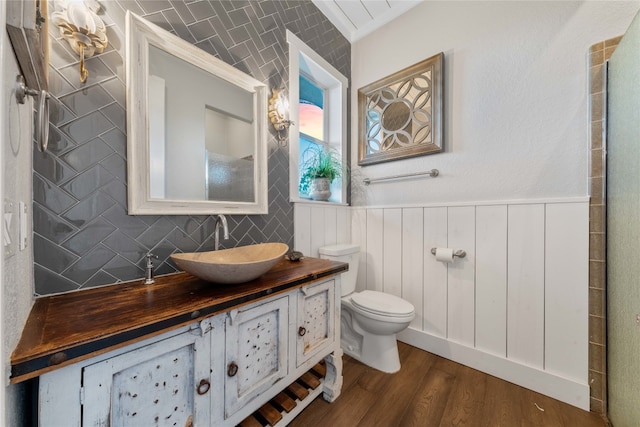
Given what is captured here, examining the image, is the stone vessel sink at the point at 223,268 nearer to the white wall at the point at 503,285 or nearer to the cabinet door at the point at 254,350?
the cabinet door at the point at 254,350

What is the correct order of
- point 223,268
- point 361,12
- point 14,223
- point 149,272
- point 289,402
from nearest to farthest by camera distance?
point 14,223, point 223,268, point 149,272, point 289,402, point 361,12

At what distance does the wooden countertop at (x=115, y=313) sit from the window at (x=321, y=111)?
1113 millimetres

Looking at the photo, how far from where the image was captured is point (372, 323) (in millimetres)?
1594

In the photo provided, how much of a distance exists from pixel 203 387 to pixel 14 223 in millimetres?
682

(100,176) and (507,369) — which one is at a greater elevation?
(100,176)

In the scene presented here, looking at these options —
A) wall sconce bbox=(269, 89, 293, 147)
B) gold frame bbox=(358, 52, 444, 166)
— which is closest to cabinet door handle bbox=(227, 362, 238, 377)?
wall sconce bbox=(269, 89, 293, 147)

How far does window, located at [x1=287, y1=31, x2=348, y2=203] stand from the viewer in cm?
206

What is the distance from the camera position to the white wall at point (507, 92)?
137 cm

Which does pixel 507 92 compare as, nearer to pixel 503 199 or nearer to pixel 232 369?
pixel 503 199

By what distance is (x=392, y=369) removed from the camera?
5.33 ft

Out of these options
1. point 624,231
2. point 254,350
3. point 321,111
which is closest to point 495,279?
point 624,231

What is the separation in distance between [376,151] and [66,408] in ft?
7.07

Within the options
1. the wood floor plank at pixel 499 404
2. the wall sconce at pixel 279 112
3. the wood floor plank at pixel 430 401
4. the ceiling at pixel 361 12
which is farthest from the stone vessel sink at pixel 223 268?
the ceiling at pixel 361 12

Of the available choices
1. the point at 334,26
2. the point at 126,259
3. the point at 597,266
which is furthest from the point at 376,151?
the point at 126,259
